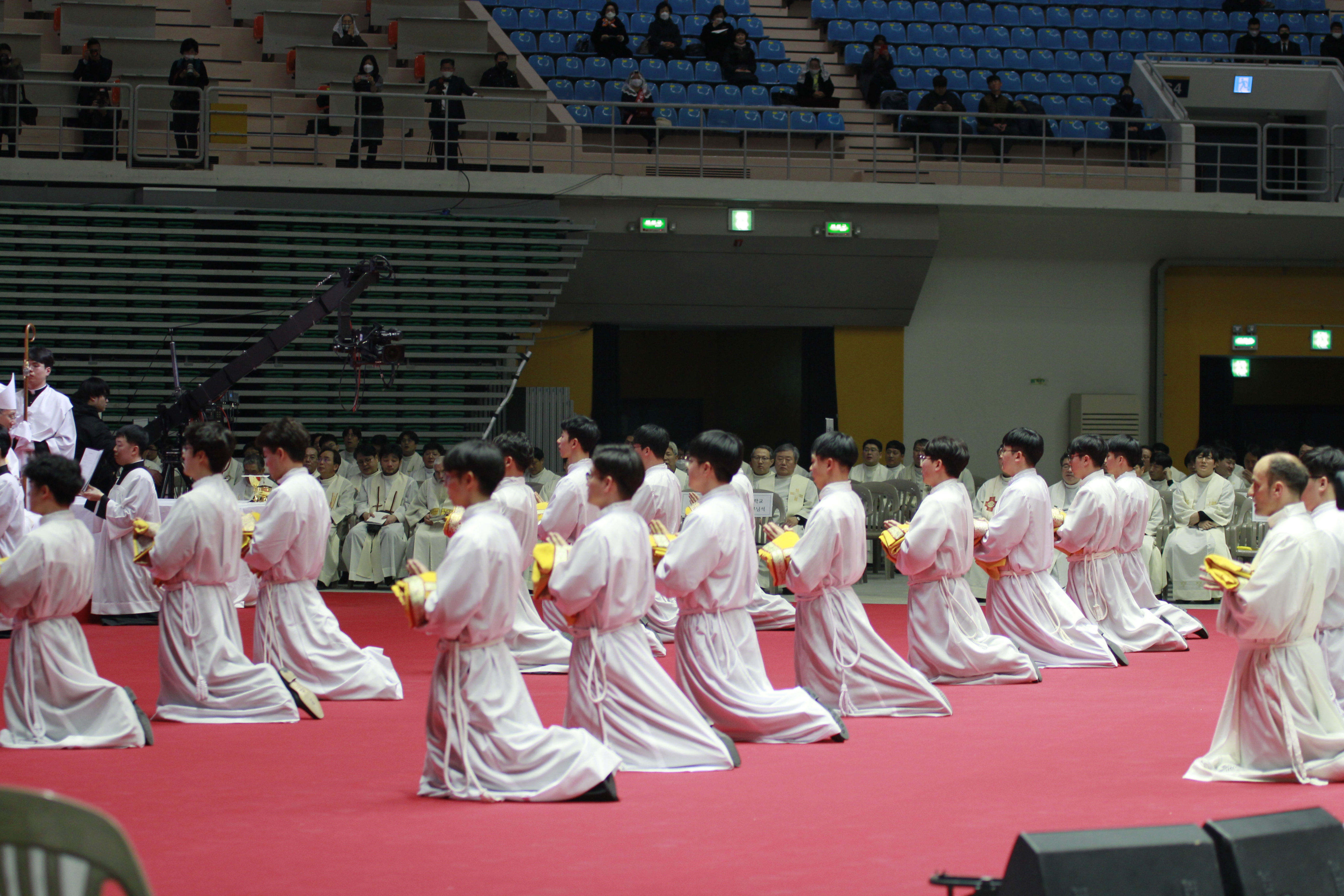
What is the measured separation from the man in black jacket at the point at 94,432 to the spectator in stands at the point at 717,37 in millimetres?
9899

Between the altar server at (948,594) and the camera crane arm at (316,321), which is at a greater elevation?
the camera crane arm at (316,321)

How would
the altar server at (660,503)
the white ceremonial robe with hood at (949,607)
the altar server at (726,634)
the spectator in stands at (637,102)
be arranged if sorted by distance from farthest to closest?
the spectator in stands at (637,102), the altar server at (660,503), the white ceremonial robe with hood at (949,607), the altar server at (726,634)

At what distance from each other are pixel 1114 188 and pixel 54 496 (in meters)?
14.6

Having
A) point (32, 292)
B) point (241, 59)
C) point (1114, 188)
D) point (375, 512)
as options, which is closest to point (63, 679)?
point (375, 512)

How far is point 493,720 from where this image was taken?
5.33m

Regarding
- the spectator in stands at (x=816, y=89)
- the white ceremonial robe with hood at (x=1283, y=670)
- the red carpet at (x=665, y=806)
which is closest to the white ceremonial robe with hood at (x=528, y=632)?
the red carpet at (x=665, y=806)

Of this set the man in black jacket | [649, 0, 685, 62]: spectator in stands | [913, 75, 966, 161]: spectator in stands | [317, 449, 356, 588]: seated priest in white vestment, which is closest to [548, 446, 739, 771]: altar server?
the man in black jacket

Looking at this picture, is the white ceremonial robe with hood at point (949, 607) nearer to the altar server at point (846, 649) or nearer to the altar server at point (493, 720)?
the altar server at point (846, 649)

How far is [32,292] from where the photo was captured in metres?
14.9

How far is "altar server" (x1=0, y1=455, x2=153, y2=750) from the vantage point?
635cm

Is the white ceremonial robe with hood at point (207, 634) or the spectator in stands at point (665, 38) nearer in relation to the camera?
the white ceremonial robe with hood at point (207, 634)

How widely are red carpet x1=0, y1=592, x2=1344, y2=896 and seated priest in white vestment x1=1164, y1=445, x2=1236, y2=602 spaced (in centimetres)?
600

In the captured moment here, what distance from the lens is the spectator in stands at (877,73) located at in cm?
1820

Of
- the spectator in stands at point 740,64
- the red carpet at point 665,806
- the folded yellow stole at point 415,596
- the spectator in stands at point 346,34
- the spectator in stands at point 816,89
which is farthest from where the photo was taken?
the spectator in stands at point 740,64
